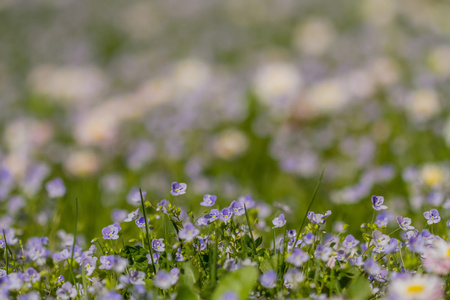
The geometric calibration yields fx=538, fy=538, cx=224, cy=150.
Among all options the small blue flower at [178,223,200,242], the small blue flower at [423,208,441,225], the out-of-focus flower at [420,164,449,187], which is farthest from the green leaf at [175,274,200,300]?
the out-of-focus flower at [420,164,449,187]

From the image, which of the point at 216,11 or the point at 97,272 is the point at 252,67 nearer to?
the point at 216,11

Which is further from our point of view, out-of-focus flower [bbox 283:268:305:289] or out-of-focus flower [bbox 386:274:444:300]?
out-of-focus flower [bbox 283:268:305:289]

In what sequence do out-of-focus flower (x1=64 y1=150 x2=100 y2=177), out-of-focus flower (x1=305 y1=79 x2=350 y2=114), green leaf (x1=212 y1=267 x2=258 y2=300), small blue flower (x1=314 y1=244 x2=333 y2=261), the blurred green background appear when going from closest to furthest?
green leaf (x1=212 y1=267 x2=258 y2=300), small blue flower (x1=314 y1=244 x2=333 y2=261), the blurred green background, out-of-focus flower (x1=64 y1=150 x2=100 y2=177), out-of-focus flower (x1=305 y1=79 x2=350 y2=114)

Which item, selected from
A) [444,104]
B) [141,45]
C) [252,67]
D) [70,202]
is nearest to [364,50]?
[252,67]

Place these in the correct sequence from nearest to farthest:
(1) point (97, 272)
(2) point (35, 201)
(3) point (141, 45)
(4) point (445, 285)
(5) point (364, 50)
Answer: (4) point (445, 285)
(1) point (97, 272)
(2) point (35, 201)
(5) point (364, 50)
(3) point (141, 45)

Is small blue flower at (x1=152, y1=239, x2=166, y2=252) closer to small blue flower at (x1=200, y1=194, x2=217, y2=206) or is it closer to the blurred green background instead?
small blue flower at (x1=200, y1=194, x2=217, y2=206)

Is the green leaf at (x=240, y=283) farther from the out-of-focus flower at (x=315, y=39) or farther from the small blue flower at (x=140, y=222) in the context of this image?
the out-of-focus flower at (x=315, y=39)

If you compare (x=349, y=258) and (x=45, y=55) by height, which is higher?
(x=349, y=258)

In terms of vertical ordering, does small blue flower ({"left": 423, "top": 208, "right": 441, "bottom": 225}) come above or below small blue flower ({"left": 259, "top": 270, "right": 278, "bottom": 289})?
below
